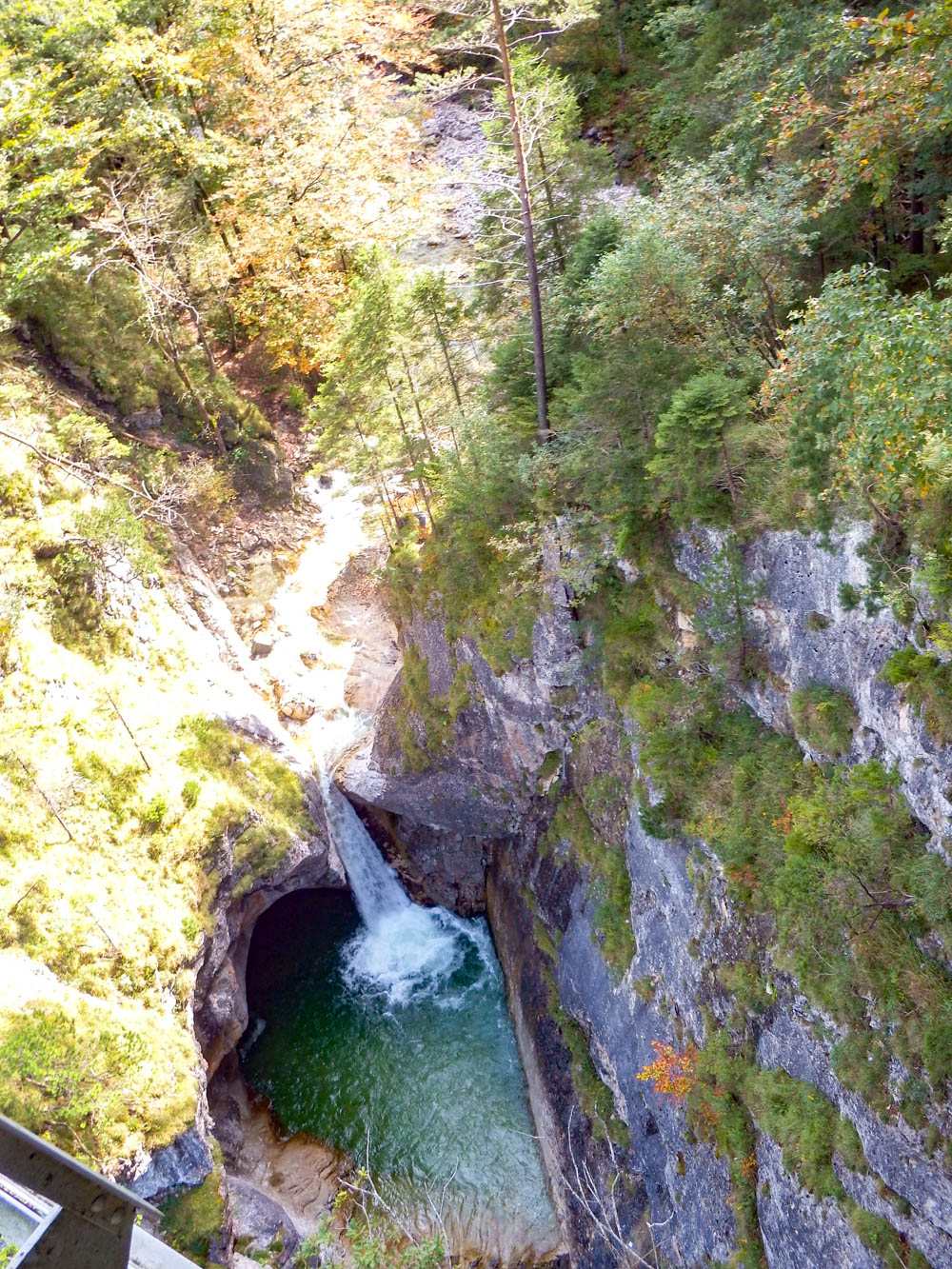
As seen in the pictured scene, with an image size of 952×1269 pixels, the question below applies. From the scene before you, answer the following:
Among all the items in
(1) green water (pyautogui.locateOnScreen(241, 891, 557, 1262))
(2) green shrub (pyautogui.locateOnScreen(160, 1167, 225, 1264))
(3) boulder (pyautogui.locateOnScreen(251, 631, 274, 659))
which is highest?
(3) boulder (pyautogui.locateOnScreen(251, 631, 274, 659))

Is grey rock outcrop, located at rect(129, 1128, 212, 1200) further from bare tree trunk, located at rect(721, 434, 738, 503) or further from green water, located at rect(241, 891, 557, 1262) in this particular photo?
bare tree trunk, located at rect(721, 434, 738, 503)

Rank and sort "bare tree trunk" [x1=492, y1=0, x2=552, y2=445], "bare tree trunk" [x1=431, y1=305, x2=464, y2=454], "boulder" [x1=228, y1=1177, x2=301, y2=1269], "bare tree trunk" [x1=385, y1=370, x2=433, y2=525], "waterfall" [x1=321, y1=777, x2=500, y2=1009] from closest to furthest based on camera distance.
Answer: "bare tree trunk" [x1=492, y1=0, x2=552, y2=445] → "boulder" [x1=228, y1=1177, x2=301, y2=1269] → "bare tree trunk" [x1=431, y1=305, x2=464, y2=454] → "bare tree trunk" [x1=385, y1=370, x2=433, y2=525] → "waterfall" [x1=321, y1=777, x2=500, y2=1009]

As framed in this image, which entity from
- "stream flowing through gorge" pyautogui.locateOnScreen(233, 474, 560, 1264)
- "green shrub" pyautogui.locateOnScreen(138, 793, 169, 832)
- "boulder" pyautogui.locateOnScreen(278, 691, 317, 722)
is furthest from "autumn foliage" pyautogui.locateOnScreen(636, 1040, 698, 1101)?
"boulder" pyautogui.locateOnScreen(278, 691, 317, 722)

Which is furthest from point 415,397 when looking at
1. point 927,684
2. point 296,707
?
point 927,684

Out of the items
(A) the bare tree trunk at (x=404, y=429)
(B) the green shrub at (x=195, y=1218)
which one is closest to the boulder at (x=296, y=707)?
(A) the bare tree trunk at (x=404, y=429)

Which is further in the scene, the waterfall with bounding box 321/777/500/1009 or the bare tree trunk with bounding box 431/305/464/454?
the waterfall with bounding box 321/777/500/1009

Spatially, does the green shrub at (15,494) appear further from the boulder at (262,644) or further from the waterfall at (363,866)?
the waterfall at (363,866)

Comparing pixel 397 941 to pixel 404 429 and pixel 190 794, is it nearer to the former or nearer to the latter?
pixel 190 794
